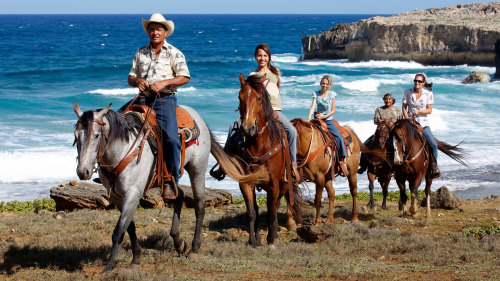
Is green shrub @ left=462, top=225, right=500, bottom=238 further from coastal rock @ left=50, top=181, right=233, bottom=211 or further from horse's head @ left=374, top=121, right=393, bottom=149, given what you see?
coastal rock @ left=50, top=181, right=233, bottom=211

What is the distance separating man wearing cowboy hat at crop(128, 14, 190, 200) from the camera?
24.8ft

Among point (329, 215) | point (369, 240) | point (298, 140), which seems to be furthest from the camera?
point (329, 215)

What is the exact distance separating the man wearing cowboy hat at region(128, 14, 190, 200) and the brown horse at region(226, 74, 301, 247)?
3.21ft

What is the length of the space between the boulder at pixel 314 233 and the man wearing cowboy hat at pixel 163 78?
8.75 ft

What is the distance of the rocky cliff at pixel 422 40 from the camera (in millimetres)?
59719

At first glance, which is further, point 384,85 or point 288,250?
point 384,85

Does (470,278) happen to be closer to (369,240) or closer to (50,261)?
(369,240)

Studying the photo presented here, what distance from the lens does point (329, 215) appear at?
1150cm

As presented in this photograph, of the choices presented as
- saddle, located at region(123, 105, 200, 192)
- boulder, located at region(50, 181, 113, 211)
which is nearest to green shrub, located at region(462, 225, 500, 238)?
saddle, located at region(123, 105, 200, 192)

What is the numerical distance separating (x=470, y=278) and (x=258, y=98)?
359cm

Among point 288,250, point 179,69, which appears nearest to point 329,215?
point 288,250

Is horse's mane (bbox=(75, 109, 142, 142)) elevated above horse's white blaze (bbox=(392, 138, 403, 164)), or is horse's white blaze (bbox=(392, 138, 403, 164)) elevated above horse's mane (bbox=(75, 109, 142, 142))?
Result: horse's mane (bbox=(75, 109, 142, 142))

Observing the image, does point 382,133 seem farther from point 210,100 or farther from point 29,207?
point 210,100

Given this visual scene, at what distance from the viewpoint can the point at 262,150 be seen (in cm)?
872
